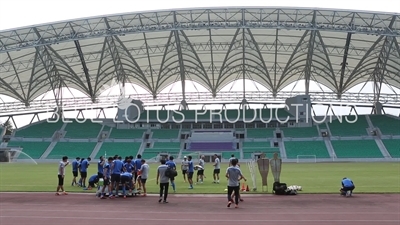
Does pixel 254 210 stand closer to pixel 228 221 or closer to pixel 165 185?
pixel 228 221

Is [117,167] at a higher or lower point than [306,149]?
lower

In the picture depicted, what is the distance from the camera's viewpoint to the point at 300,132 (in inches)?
2805

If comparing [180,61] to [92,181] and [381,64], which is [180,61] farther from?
[92,181]

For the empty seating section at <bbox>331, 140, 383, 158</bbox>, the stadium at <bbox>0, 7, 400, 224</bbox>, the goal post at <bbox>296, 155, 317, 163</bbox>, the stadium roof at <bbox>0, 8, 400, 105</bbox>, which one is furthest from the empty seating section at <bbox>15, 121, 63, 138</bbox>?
the empty seating section at <bbox>331, 140, 383, 158</bbox>

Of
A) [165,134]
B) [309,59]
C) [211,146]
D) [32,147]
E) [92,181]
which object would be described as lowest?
[92,181]

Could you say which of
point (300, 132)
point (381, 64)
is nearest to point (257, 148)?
point (300, 132)

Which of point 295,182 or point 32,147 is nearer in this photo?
point 295,182

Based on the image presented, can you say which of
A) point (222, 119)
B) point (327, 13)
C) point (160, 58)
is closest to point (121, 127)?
point (222, 119)

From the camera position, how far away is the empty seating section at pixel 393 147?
196ft

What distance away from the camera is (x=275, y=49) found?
53156 mm

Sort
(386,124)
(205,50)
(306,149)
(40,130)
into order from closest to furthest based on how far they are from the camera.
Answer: (205,50) → (306,149) → (386,124) → (40,130)

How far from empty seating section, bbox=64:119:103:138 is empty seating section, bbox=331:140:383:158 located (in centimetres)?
4305

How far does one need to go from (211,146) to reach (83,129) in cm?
2522

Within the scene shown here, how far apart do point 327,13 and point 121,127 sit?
4859 cm
